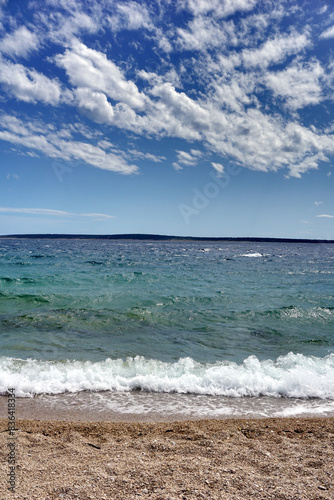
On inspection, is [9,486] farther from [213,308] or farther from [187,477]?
[213,308]

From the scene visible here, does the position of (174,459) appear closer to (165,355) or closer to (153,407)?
(153,407)

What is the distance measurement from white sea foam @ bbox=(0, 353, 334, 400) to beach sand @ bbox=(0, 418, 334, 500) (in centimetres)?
130

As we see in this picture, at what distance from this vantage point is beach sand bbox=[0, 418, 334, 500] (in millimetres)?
3273

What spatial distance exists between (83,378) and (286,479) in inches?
180

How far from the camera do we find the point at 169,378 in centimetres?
697

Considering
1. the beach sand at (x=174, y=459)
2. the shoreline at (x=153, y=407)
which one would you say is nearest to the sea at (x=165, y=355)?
the shoreline at (x=153, y=407)

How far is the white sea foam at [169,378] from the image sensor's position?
6.58 m

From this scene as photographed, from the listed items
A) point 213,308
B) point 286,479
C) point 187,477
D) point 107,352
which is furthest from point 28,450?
point 213,308

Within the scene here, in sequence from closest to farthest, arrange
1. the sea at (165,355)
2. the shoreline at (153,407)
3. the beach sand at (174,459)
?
the beach sand at (174,459) → the shoreline at (153,407) → the sea at (165,355)

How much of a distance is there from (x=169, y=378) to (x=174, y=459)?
9.86ft

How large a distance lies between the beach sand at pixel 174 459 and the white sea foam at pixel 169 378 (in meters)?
1.30

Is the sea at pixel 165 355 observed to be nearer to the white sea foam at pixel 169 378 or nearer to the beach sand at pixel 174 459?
the white sea foam at pixel 169 378

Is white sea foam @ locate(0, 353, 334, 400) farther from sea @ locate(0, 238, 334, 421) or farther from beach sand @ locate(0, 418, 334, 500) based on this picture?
beach sand @ locate(0, 418, 334, 500)

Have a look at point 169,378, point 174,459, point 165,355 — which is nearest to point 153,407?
point 169,378
